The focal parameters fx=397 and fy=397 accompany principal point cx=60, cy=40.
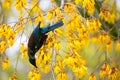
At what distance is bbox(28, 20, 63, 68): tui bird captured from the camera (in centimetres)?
183

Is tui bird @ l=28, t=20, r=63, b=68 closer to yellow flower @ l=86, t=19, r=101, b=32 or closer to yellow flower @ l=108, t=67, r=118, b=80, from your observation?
yellow flower @ l=86, t=19, r=101, b=32

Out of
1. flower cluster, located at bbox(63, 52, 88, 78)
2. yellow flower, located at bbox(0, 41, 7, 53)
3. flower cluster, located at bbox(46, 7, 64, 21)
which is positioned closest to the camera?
flower cluster, located at bbox(63, 52, 88, 78)

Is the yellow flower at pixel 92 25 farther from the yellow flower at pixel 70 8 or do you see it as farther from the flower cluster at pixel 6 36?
the flower cluster at pixel 6 36

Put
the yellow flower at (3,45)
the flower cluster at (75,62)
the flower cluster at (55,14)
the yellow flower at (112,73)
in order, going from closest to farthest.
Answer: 1. the flower cluster at (75,62)
2. the flower cluster at (55,14)
3. the yellow flower at (3,45)
4. the yellow flower at (112,73)

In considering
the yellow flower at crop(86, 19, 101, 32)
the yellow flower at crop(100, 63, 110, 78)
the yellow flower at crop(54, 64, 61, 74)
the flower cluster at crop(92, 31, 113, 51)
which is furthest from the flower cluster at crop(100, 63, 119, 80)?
the yellow flower at crop(54, 64, 61, 74)

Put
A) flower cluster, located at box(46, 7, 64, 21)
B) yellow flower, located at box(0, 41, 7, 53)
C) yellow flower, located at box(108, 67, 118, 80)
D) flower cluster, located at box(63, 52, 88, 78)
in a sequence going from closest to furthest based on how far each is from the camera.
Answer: flower cluster, located at box(63, 52, 88, 78)
flower cluster, located at box(46, 7, 64, 21)
yellow flower, located at box(0, 41, 7, 53)
yellow flower, located at box(108, 67, 118, 80)

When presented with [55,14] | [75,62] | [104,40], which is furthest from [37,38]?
[104,40]

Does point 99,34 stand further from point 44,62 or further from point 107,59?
point 44,62

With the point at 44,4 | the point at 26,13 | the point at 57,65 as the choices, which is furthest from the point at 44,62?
the point at 44,4

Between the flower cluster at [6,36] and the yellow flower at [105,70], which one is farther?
the yellow flower at [105,70]

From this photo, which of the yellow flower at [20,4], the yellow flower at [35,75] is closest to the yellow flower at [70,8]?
the yellow flower at [20,4]

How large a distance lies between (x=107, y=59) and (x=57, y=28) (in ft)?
1.79

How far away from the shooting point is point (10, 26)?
1984 millimetres

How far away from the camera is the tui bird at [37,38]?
1832 millimetres
